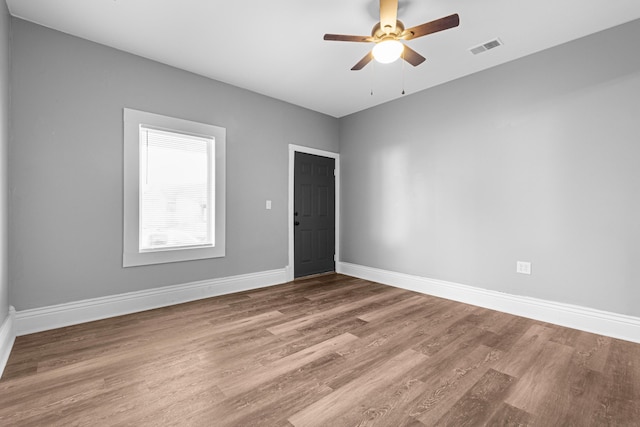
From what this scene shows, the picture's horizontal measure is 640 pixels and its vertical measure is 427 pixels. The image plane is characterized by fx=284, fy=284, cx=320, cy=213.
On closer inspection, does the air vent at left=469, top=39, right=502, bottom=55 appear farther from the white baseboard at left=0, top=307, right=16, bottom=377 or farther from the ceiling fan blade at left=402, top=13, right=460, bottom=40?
the white baseboard at left=0, top=307, right=16, bottom=377

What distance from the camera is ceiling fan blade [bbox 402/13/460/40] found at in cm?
204

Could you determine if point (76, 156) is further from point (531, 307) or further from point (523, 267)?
point (531, 307)

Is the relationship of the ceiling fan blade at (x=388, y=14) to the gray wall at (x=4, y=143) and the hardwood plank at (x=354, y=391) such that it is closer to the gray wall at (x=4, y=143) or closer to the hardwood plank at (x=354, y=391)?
the hardwood plank at (x=354, y=391)

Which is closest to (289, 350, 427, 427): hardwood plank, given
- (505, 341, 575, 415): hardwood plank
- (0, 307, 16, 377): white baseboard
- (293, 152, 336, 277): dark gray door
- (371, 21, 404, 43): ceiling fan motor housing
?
(505, 341, 575, 415): hardwood plank

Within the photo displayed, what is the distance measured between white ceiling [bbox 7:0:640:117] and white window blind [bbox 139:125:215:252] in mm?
940

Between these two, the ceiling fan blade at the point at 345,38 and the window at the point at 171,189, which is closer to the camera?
the ceiling fan blade at the point at 345,38

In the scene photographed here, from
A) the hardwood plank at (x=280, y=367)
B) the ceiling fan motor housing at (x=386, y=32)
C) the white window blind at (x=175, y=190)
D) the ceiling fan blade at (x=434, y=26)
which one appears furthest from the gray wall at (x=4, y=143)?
the ceiling fan blade at (x=434, y=26)

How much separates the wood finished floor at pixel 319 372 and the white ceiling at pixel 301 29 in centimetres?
289

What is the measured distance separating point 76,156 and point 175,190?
0.97 meters

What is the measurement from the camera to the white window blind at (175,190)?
329 centimetres

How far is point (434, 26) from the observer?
2141 mm

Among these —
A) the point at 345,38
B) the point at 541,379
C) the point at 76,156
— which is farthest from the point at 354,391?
the point at 76,156

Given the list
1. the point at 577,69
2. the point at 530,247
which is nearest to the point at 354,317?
the point at 530,247

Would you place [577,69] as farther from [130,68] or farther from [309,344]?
[130,68]
